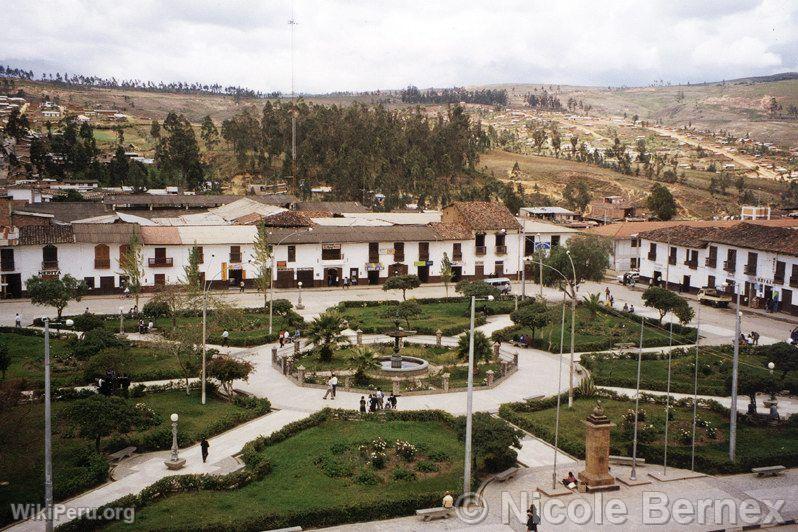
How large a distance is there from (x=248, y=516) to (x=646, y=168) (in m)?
126

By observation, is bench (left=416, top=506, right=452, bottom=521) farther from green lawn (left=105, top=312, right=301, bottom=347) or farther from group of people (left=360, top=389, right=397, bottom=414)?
green lawn (left=105, top=312, right=301, bottom=347)

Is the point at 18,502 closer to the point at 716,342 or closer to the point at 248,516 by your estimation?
the point at 248,516

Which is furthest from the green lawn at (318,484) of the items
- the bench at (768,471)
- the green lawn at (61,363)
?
the green lawn at (61,363)

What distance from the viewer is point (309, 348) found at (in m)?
39.1

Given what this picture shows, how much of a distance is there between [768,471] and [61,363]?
2929 cm

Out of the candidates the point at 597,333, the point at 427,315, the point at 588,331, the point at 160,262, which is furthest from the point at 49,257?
the point at 597,333

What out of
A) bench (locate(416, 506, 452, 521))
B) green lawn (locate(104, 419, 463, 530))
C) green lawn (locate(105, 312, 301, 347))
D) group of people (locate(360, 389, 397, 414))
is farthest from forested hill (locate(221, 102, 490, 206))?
bench (locate(416, 506, 452, 521))

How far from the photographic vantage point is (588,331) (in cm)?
4272

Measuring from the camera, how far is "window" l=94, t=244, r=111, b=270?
5275 centimetres

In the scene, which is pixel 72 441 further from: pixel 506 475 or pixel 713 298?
pixel 713 298

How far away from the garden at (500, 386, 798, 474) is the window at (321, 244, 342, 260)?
103 feet

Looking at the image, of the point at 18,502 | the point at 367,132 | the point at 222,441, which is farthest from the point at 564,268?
the point at 367,132

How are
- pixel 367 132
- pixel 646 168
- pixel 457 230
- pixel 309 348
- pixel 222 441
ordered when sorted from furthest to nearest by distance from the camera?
pixel 646 168 < pixel 367 132 < pixel 457 230 < pixel 309 348 < pixel 222 441

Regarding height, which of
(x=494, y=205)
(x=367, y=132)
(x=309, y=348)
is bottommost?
(x=309, y=348)
